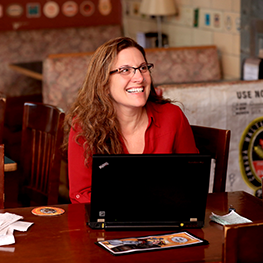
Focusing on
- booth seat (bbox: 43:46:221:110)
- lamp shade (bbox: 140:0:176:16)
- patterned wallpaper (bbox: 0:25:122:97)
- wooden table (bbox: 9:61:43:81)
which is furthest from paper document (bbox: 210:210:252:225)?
patterned wallpaper (bbox: 0:25:122:97)

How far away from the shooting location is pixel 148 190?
149 cm

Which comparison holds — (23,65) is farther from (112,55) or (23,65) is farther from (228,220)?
(228,220)

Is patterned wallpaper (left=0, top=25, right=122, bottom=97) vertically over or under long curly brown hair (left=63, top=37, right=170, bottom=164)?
over

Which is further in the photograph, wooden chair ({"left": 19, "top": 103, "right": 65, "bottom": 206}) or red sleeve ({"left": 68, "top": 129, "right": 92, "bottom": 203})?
wooden chair ({"left": 19, "top": 103, "right": 65, "bottom": 206})

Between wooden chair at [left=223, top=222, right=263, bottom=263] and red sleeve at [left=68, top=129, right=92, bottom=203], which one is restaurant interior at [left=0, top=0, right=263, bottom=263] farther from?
red sleeve at [left=68, top=129, right=92, bottom=203]

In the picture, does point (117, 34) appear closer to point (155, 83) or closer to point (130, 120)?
point (155, 83)

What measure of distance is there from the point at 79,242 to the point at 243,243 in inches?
23.1

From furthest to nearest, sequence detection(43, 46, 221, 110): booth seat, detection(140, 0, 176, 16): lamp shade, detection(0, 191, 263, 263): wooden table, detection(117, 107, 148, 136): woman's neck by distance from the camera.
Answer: detection(140, 0, 176, 16): lamp shade → detection(43, 46, 221, 110): booth seat → detection(117, 107, 148, 136): woman's neck → detection(0, 191, 263, 263): wooden table

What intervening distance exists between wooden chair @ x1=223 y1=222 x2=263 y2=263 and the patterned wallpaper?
5093mm

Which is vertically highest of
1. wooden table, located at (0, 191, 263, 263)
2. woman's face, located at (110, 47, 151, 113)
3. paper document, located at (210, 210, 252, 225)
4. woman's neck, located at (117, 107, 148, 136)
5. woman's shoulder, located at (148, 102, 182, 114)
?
woman's face, located at (110, 47, 151, 113)

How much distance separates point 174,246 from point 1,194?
0.76m

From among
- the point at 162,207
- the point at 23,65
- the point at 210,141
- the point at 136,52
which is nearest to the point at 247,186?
the point at 210,141

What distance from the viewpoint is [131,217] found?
1526 millimetres

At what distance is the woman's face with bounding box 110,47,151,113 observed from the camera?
2010 millimetres
